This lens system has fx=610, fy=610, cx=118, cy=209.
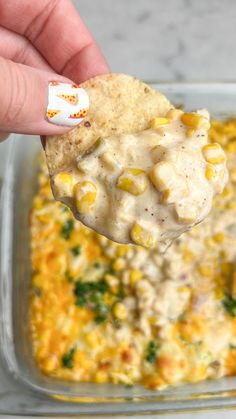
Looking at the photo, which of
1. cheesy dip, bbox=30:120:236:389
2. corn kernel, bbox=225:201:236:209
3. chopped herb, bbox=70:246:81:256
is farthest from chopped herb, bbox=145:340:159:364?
corn kernel, bbox=225:201:236:209

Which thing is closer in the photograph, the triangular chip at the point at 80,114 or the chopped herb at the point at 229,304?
the triangular chip at the point at 80,114

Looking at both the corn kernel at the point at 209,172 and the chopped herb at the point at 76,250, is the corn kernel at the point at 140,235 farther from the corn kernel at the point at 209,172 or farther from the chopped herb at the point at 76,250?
the chopped herb at the point at 76,250

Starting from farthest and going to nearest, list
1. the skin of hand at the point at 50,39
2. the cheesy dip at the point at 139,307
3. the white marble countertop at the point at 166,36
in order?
the white marble countertop at the point at 166,36 → the cheesy dip at the point at 139,307 → the skin of hand at the point at 50,39

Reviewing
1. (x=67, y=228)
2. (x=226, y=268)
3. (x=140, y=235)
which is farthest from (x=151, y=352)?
(x=140, y=235)

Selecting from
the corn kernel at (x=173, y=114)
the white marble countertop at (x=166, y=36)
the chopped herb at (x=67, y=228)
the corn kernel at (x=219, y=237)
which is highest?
the corn kernel at (x=173, y=114)

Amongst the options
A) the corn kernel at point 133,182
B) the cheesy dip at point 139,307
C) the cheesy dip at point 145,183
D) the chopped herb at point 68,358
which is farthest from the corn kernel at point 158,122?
the chopped herb at point 68,358

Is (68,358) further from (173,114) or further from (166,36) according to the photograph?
(166,36)

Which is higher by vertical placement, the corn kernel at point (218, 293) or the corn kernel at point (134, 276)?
the corn kernel at point (134, 276)
